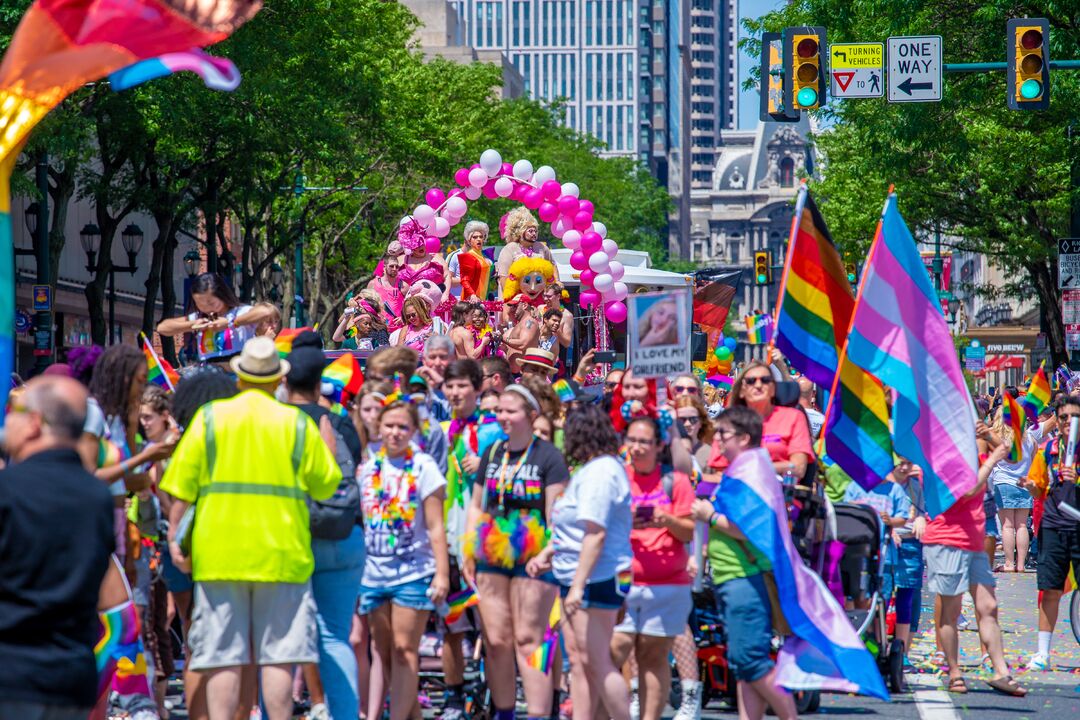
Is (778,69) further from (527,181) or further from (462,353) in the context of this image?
(462,353)

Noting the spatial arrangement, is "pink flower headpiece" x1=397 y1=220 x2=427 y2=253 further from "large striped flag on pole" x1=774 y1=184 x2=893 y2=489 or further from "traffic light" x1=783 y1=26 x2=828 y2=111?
"large striped flag on pole" x1=774 y1=184 x2=893 y2=489

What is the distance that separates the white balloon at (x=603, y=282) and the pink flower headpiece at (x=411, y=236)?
1.97 meters

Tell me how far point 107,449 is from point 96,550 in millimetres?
1871

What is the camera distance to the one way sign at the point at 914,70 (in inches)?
813

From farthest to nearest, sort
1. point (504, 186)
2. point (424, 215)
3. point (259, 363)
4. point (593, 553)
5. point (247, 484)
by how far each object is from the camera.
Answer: point (504, 186)
point (424, 215)
point (593, 553)
point (259, 363)
point (247, 484)

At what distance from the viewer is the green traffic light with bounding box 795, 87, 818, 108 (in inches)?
736

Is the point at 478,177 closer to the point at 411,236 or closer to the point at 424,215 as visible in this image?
the point at 424,215

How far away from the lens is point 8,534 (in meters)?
5.70

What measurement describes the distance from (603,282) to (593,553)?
11.6 meters

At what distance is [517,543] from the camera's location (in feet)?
29.3

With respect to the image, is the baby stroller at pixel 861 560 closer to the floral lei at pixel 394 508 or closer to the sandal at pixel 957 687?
the sandal at pixel 957 687

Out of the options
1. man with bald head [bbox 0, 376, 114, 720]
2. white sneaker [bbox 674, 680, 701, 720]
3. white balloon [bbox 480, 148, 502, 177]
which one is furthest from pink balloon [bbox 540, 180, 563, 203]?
man with bald head [bbox 0, 376, 114, 720]

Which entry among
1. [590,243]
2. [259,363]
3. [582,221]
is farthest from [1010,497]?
[259,363]

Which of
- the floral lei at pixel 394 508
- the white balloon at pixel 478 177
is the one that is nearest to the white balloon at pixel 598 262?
the white balloon at pixel 478 177
